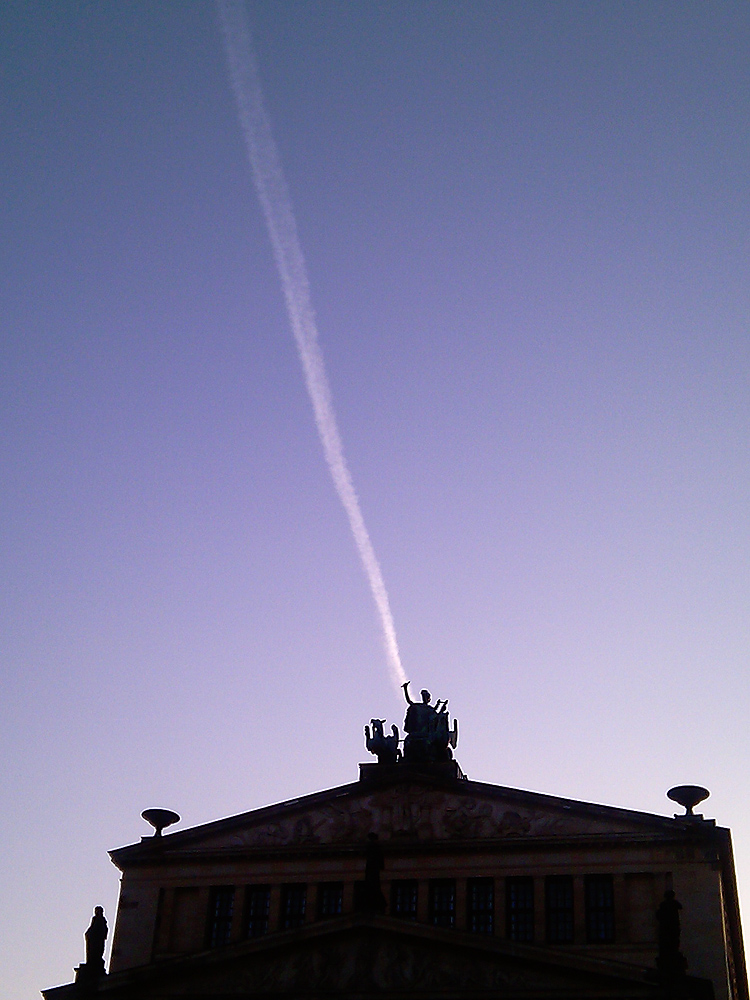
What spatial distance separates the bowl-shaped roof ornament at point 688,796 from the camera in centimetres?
4153

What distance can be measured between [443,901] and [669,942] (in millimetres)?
10219

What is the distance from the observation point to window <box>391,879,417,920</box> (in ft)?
138

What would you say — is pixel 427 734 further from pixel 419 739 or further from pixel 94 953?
pixel 94 953

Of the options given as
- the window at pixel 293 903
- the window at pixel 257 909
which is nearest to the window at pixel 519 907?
the window at pixel 293 903

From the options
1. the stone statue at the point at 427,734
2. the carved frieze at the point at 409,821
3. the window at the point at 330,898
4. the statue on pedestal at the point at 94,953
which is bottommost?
the statue on pedestal at the point at 94,953

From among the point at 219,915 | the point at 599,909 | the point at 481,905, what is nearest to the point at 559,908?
the point at 599,909

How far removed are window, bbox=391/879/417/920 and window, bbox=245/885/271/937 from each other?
444 centimetres

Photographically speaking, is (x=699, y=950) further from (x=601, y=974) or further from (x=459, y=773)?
(x=459, y=773)

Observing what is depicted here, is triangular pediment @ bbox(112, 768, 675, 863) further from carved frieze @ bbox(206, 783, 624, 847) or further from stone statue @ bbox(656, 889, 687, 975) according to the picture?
stone statue @ bbox(656, 889, 687, 975)

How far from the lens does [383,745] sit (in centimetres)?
4606

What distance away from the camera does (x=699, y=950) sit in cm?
3909

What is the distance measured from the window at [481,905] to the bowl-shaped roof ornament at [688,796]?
6807mm

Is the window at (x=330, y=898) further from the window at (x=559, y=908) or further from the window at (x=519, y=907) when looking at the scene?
the window at (x=559, y=908)

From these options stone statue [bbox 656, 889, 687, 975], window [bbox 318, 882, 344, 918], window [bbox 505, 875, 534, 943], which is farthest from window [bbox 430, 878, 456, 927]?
stone statue [bbox 656, 889, 687, 975]
